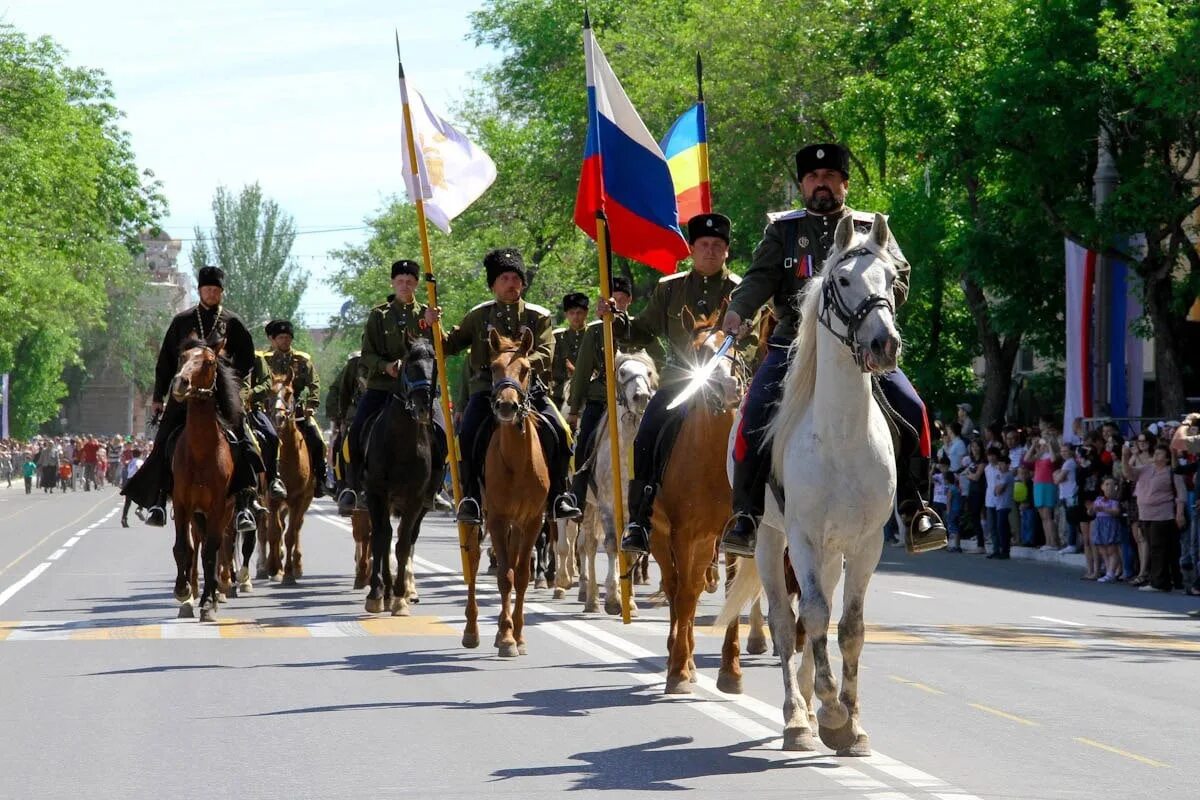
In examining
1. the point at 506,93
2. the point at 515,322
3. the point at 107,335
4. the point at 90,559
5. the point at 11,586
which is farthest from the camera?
the point at 107,335

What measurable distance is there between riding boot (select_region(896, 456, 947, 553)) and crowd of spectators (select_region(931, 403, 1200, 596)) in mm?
12464

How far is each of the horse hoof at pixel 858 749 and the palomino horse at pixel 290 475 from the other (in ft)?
45.5

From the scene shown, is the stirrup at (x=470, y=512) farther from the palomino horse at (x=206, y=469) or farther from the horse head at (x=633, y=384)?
the palomino horse at (x=206, y=469)

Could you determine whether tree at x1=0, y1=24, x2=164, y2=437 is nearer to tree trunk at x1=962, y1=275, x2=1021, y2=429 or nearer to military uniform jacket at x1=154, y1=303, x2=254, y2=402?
tree trunk at x1=962, y1=275, x2=1021, y2=429

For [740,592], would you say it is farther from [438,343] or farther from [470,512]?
[438,343]

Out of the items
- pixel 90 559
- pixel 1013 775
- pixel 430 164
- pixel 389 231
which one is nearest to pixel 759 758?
pixel 1013 775

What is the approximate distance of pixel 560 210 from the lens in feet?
189

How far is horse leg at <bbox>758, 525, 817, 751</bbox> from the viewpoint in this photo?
9.77 meters

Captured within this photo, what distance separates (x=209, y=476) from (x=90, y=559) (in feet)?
40.0

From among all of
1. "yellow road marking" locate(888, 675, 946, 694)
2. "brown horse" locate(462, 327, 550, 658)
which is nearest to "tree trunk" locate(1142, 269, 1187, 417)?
"brown horse" locate(462, 327, 550, 658)

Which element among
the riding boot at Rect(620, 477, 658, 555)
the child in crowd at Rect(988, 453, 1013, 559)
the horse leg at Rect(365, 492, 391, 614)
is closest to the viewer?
the riding boot at Rect(620, 477, 658, 555)

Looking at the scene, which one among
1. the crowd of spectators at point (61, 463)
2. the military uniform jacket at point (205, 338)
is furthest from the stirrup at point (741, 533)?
the crowd of spectators at point (61, 463)

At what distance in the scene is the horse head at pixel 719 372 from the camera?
11719 millimetres

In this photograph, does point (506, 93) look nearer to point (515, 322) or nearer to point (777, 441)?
point (515, 322)
